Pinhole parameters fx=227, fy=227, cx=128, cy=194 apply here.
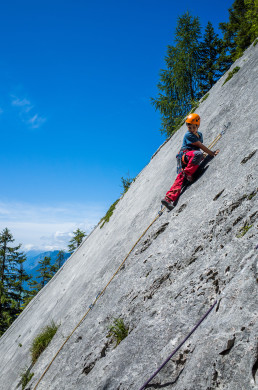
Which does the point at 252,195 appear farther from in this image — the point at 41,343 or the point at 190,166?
the point at 41,343

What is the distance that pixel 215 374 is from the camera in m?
1.92

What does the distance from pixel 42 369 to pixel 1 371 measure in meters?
4.45

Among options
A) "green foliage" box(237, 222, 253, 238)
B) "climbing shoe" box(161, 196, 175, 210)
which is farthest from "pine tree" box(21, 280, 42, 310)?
"green foliage" box(237, 222, 253, 238)

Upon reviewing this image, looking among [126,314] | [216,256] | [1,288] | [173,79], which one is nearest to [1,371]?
[126,314]

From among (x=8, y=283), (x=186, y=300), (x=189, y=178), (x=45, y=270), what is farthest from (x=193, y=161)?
(x=45, y=270)

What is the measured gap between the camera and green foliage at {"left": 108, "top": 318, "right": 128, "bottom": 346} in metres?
3.54

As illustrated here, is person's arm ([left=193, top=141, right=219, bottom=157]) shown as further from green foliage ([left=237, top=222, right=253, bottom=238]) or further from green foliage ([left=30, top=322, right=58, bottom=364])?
green foliage ([left=30, top=322, right=58, bottom=364])

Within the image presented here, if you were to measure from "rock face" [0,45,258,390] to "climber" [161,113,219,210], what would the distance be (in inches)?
10.3

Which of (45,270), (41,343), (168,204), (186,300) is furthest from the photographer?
(45,270)

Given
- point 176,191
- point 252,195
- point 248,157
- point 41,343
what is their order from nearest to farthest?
point 252,195 < point 248,157 < point 41,343 < point 176,191

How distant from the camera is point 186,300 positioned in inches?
117

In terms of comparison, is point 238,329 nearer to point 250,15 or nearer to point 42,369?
point 42,369

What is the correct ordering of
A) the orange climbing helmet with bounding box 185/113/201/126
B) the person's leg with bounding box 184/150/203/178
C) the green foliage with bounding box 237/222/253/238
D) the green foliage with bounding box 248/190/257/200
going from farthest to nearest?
the orange climbing helmet with bounding box 185/113/201/126 < the person's leg with bounding box 184/150/203/178 < the green foliage with bounding box 248/190/257/200 < the green foliage with bounding box 237/222/253/238

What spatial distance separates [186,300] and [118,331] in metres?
1.35
